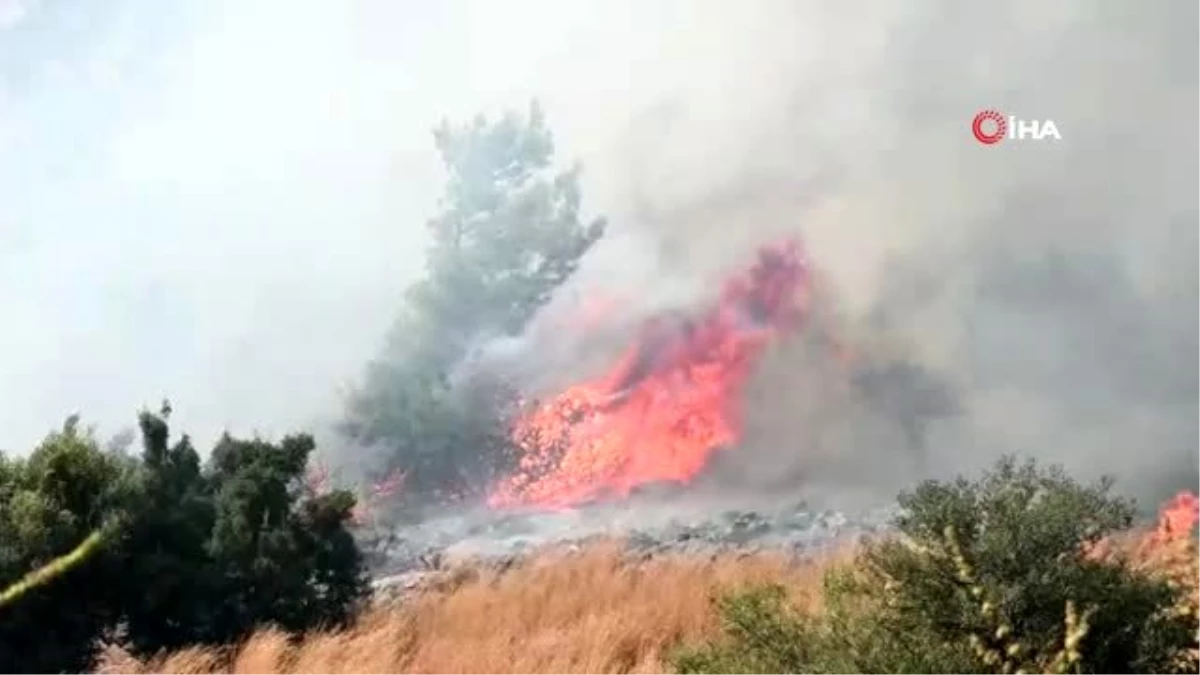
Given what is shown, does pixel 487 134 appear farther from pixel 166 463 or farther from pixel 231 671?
pixel 231 671

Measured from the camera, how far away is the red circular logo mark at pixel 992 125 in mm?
16438

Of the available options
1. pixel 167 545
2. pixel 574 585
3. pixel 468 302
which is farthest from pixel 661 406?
pixel 167 545

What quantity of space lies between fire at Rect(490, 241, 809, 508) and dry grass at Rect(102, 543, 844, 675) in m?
8.63

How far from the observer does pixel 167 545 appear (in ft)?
26.3

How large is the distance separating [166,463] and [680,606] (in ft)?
12.3

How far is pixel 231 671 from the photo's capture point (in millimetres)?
6273

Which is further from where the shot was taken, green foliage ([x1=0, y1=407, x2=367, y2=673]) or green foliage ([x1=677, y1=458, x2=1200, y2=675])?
green foliage ([x1=0, y1=407, x2=367, y2=673])

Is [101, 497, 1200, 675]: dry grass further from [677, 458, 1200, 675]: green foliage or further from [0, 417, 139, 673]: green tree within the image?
[0, 417, 139, 673]: green tree

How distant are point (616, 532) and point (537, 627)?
7.05 m

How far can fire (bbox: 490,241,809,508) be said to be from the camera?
18.0 m

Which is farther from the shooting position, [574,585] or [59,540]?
[574,585]

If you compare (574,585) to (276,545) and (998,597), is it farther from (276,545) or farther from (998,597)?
(998,597)

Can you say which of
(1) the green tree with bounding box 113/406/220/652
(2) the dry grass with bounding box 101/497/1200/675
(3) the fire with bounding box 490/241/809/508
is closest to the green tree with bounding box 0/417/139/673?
(1) the green tree with bounding box 113/406/220/652

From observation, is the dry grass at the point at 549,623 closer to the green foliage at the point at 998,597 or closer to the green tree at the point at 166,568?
the green foliage at the point at 998,597
